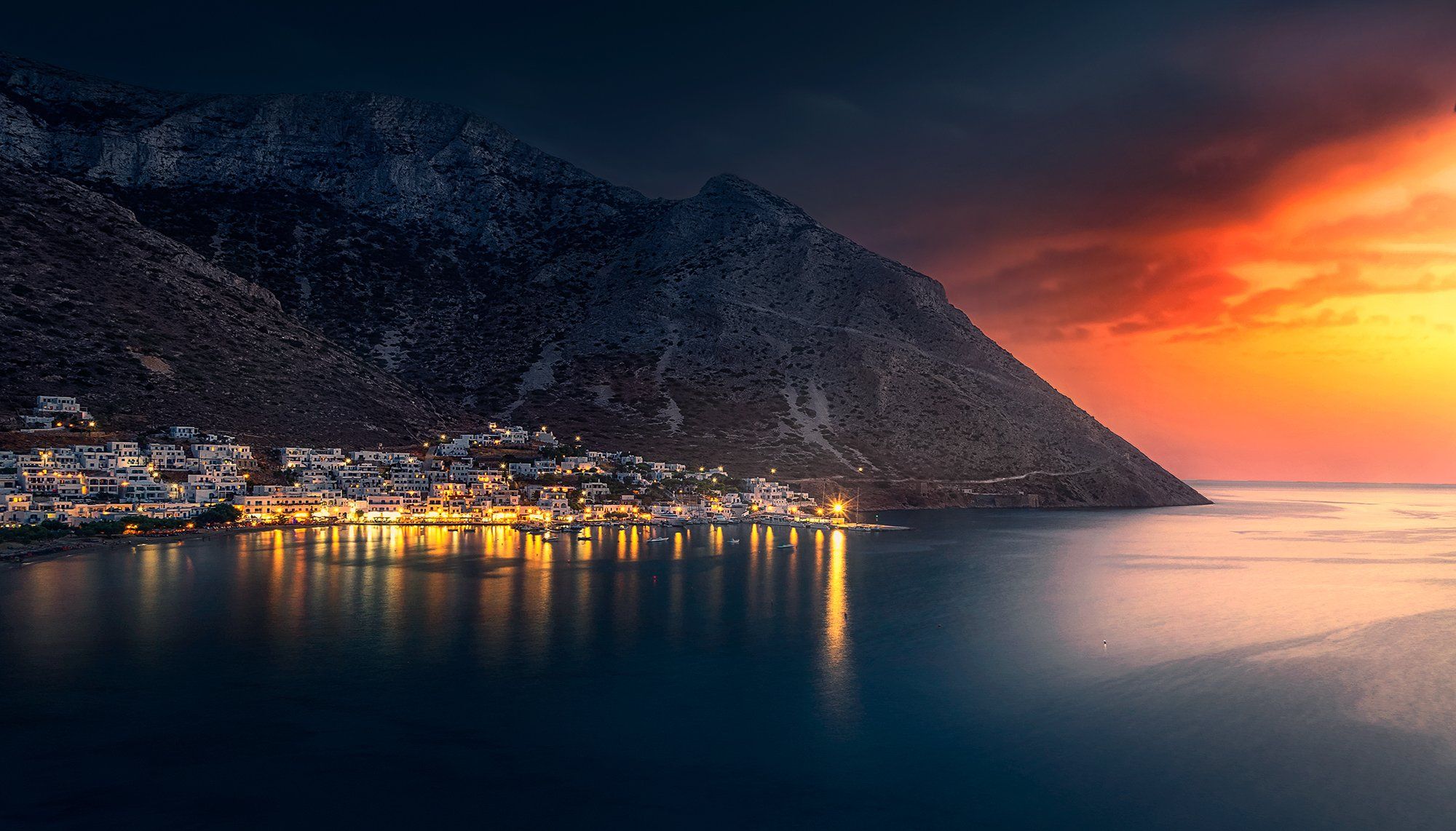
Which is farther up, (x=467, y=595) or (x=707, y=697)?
(x=467, y=595)

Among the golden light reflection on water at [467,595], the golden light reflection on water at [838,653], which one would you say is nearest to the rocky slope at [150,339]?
the golden light reflection on water at [467,595]

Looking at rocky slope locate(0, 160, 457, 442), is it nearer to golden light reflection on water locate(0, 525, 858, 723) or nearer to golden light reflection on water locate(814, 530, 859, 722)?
golden light reflection on water locate(0, 525, 858, 723)

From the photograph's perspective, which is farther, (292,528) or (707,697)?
(292,528)

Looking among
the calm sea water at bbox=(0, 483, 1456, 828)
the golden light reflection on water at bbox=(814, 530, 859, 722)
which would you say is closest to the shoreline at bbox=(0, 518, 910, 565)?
the calm sea water at bbox=(0, 483, 1456, 828)

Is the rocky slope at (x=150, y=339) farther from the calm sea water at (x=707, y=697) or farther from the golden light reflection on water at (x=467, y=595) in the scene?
the calm sea water at (x=707, y=697)

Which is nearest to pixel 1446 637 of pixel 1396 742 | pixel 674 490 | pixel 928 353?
pixel 1396 742

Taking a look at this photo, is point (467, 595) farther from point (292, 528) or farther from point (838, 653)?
point (292, 528)

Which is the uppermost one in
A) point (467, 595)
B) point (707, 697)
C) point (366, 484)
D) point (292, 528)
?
point (366, 484)

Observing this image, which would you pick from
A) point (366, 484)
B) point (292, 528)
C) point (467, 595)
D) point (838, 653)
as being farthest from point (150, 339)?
point (838, 653)
